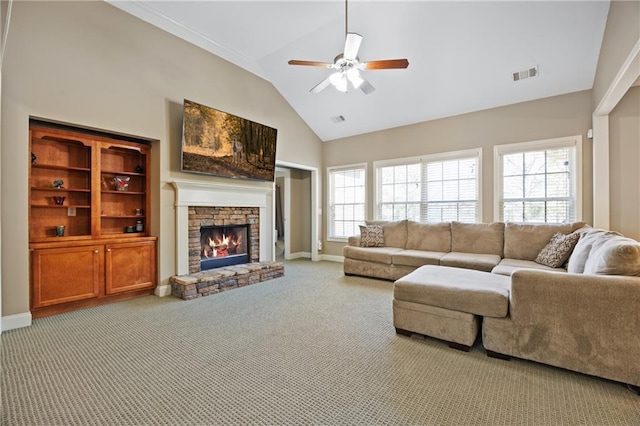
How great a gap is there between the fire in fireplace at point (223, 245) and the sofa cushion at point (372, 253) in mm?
1886

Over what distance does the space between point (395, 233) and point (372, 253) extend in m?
0.79

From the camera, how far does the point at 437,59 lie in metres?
4.33

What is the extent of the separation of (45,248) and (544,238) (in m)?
6.16

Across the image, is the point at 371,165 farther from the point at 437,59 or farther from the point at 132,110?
the point at 132,110

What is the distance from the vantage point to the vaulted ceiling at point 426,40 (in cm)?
355

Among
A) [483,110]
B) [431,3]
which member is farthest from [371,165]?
[431,3]

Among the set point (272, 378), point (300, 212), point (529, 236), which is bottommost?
point (272, 378)

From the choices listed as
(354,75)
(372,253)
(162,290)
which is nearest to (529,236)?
(372,253)

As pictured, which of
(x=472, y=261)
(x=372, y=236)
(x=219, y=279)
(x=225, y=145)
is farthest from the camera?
(x=372, y=236)

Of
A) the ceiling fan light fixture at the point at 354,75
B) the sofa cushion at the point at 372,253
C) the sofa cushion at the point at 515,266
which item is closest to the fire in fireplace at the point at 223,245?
the sofa cushion at the point at 372,253

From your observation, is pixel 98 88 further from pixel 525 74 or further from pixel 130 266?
pixel 525 74

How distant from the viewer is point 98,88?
3.51m

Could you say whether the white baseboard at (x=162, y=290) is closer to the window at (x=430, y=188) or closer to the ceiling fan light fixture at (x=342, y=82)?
the ceiling fan light fixture at (x=342, y=82)

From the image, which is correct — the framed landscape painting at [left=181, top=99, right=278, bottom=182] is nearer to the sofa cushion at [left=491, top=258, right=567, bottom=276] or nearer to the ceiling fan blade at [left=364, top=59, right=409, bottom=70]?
the ceiling fan blade at [left=364, top=59, right=409, bottom=70]
